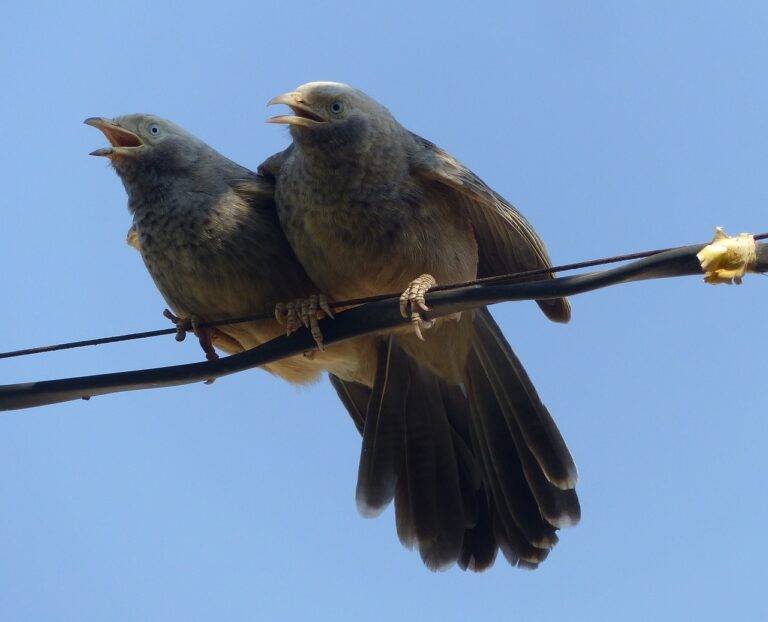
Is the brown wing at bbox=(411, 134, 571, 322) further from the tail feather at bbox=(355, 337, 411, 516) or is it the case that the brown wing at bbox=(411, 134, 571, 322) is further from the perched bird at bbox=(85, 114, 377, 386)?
the perched bird at bbox=(85, 114, 377, 386)

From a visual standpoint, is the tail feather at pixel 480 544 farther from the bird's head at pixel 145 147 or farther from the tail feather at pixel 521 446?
the bird's head at pixel 145 147

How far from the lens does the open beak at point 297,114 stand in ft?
20.9

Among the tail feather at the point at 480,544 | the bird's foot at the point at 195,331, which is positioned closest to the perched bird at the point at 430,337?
the tail feather at the point at 480,544

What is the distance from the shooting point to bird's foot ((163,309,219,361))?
6.42 m

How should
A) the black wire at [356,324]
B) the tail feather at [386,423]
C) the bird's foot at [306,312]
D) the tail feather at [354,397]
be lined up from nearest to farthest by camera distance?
1. the black wire at [356,324]
2. the bird's foot at [306,312]
3. the tail feather at [386,423]
4. the tail feather at [354,397]

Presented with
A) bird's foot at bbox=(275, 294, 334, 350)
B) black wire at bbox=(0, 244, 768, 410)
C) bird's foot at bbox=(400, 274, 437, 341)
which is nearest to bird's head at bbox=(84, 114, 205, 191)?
bird's foot at bbox=(275, 294, 334, 350)

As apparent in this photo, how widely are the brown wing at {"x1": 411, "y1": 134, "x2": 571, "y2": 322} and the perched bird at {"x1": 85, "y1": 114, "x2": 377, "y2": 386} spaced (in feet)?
2.94

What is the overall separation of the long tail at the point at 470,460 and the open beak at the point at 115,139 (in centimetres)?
181

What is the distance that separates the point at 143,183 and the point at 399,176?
1.41 metres

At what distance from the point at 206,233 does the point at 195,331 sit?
0.52m

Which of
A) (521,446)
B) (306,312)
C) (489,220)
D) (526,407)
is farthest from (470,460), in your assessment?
(306,312)

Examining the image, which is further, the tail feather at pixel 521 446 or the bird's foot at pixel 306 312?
the tail feather at pixel 521 446

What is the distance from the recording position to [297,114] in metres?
6.50

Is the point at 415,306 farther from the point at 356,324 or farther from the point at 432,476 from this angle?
the point at 432,476
